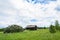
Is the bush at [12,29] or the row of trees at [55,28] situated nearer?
the row of trees at [55,28]

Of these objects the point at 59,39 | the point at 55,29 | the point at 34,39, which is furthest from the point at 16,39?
the point at 55,29

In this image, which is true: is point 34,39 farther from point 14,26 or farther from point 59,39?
point 14,26

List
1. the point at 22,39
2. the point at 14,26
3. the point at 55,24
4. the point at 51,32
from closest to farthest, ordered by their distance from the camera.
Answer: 1. the point at 22,39
2. the point at 51,32
3. the point at 55,24
4. the point at 14,26

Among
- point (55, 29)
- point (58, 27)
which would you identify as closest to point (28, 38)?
point (55, 29)

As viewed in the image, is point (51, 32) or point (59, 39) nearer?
point (59, 39)

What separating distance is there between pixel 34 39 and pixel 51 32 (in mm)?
7493

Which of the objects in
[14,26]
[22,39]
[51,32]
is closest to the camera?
[22,39]

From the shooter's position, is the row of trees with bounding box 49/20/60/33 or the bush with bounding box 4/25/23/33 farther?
the bush with bounding box 4/25/23/33

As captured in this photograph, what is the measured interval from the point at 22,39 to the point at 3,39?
13.0 feet

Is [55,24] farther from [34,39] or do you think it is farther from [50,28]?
[34,39]

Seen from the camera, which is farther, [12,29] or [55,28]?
[12,29]

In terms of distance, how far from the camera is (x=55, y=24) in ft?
148

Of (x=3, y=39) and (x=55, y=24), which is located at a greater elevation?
(x=55, y=24)

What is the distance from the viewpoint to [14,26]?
49406mm
